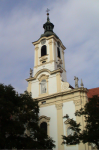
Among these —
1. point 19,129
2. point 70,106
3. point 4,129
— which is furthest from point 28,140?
point 70,106

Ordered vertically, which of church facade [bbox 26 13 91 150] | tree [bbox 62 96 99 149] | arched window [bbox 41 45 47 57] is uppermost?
arched window [bbox 41 45 47 57]

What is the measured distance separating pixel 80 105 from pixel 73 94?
1683mm

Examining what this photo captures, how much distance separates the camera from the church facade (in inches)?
837

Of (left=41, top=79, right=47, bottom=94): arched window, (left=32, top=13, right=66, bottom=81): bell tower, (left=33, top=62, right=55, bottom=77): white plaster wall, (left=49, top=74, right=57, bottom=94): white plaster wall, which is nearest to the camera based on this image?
(left=49, top=74, right=57, bottom=94): white plaster wall

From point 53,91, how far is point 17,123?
31.5 feet

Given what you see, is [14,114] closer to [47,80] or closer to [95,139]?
[95,139]

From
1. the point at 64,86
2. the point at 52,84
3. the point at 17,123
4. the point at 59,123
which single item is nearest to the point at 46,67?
the point at 52,84

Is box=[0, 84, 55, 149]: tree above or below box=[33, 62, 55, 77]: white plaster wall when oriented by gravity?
below

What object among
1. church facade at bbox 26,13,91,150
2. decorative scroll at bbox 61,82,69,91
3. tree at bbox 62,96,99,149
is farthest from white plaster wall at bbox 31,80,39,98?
tree at bbox 62,96,99,149

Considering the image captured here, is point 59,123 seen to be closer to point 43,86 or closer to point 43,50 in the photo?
point 43,86

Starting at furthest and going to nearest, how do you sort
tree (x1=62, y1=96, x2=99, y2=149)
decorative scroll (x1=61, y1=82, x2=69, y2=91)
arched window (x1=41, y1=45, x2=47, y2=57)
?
1. arched window (x1=41, y1=45, x2=47, y2=57)
2. decorative scroll (x1=61, y1=82, x2=69, y2=91)
3. tree (x1=62, y1=96, x2=99, y2=149)

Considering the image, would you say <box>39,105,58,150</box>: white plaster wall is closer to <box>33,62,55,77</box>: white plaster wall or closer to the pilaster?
the pilaster

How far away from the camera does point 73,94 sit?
2227cm

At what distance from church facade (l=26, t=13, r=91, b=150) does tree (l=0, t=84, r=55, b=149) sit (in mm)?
5326
